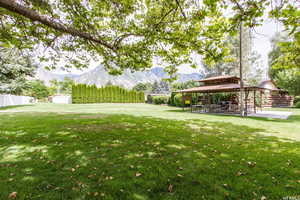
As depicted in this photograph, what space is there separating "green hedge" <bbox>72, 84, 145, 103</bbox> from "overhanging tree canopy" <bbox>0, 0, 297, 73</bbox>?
2388 centimetres

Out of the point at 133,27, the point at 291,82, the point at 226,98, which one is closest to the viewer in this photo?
the point at 133,27

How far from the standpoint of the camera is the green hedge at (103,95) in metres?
29.1

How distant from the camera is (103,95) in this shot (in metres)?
31.6

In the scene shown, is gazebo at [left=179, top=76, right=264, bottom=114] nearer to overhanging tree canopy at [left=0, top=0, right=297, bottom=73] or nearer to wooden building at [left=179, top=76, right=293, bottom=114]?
wooden building at [left=179, top=76, right=293, bottom=114]

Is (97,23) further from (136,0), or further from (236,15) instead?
(236,15)

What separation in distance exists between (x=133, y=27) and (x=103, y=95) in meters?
27.4

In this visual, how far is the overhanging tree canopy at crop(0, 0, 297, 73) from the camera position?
438 centimetres

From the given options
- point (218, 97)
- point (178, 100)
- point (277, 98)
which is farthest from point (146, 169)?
point (277, 98)

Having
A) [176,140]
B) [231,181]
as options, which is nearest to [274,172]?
[231,181]

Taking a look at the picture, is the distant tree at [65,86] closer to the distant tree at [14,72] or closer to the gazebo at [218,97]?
the distant tree at [14,72]

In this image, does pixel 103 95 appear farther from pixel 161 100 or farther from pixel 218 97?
pixel 218 97

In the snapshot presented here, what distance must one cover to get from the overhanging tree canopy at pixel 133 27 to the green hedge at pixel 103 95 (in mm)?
23877

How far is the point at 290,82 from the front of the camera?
21.4 m

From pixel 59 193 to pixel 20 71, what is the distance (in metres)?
19.7
